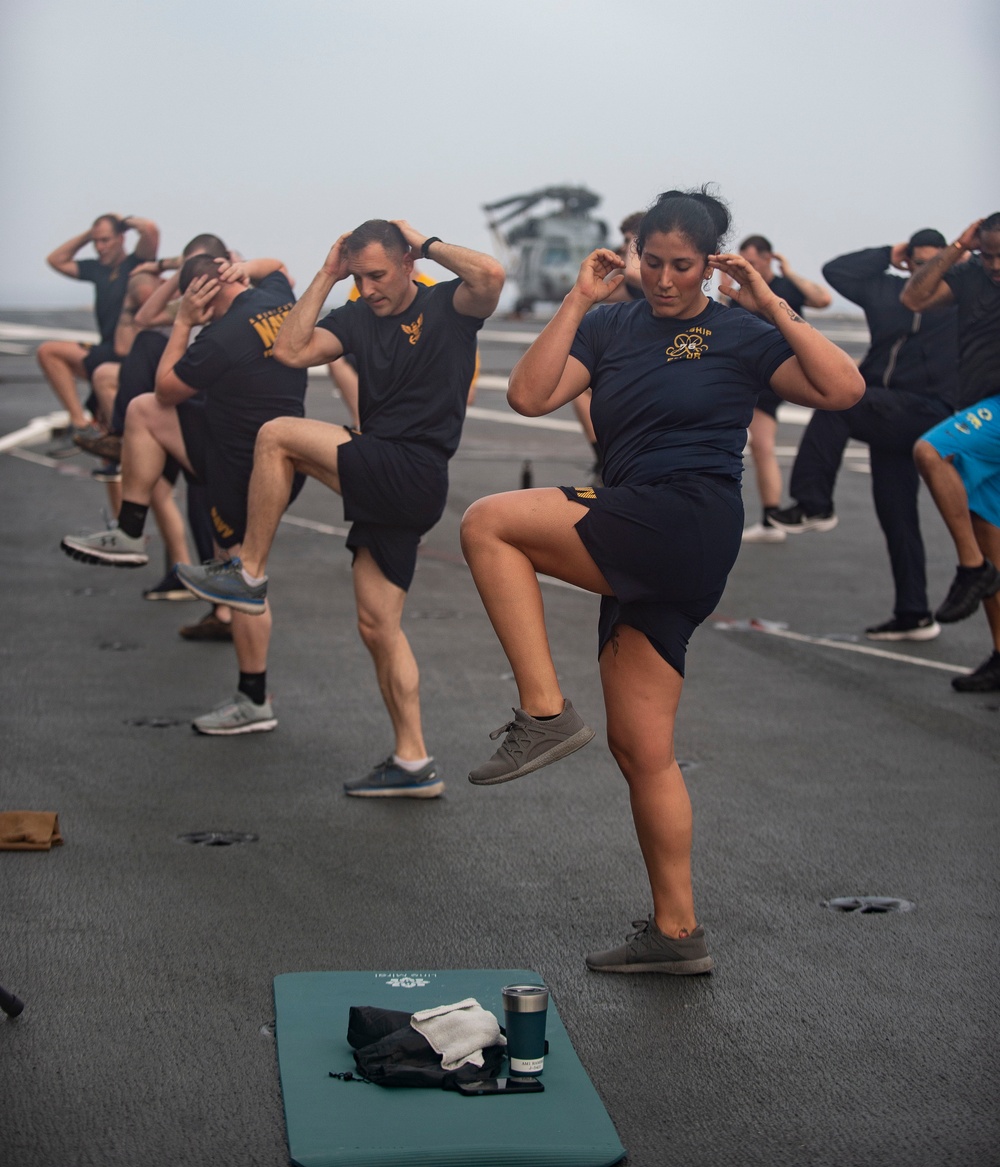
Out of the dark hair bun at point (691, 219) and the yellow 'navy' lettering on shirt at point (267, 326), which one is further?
the yellow 'navy' lettering on shirt at point (267, 326)

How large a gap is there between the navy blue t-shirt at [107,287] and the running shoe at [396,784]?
5.39m

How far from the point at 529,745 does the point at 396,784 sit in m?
1.73

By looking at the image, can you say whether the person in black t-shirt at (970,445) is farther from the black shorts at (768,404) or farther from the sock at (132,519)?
the black shorts at (768,404)

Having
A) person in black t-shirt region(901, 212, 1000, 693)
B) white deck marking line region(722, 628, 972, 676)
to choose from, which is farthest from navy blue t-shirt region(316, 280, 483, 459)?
white deck marking line region(722, 628, 972, 676)

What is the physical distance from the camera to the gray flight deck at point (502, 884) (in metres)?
2.91

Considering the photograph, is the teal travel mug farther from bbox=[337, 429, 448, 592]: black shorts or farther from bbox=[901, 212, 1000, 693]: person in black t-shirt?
bbox=[901, 212, 1000, 693]: person in black t-shirt

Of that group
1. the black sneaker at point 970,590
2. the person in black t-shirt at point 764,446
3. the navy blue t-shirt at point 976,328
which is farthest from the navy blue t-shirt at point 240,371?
the person in black t-shirt at point 764,446

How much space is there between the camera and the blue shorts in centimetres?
632

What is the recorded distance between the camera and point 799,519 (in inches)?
324

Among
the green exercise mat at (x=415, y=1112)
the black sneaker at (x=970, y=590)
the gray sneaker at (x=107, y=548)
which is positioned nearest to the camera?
the green exercise mat at (x=415, y=1112)

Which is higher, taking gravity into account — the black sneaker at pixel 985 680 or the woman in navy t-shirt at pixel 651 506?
the woman in navy t-shirt at pixel 651 506

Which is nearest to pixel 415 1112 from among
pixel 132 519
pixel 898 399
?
pixel 132 519

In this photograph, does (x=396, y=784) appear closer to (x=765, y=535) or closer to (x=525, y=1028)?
(x=525, y=1028)

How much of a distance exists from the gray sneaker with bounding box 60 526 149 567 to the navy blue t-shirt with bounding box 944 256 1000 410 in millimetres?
3731
